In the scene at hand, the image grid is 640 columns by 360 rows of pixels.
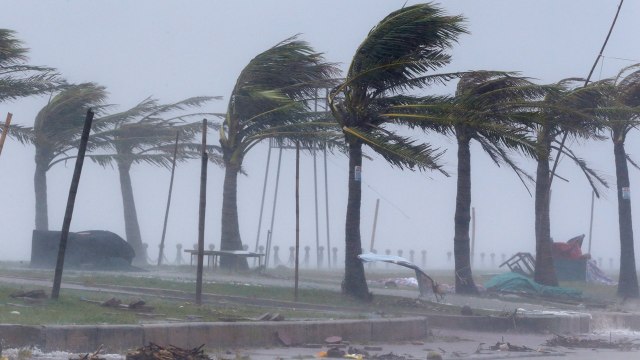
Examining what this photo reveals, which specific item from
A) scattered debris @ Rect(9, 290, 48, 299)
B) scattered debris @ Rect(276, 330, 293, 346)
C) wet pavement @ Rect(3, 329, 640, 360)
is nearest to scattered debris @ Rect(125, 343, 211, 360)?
wet pavement @ Rect(3, 329, 640, 360)

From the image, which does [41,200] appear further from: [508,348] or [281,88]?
[508,348]

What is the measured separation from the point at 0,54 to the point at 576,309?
46.7ft

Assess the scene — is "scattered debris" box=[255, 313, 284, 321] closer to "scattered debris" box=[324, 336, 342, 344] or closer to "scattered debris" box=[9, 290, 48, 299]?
"scattered debris" box=[324, 336, 342, 344]

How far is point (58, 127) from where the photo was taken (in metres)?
30.6

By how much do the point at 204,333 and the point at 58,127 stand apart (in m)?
19.5

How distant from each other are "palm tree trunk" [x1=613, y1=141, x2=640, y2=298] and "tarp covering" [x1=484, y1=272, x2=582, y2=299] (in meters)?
3.15

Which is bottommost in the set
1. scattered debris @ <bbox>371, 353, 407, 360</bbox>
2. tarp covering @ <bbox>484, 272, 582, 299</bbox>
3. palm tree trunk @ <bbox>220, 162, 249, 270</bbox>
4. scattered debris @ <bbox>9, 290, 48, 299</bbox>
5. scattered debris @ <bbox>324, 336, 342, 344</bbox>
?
scattered debris @ <bbox>371, 353, 407, 360</bbox>

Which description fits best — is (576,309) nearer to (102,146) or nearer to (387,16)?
(387,16)

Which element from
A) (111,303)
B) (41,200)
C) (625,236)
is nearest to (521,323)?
(111,303)

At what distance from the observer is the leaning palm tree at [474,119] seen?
18656 millimetres

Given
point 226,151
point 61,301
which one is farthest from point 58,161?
point 61,301

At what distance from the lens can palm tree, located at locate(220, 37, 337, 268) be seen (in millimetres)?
22406

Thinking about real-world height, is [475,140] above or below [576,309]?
above

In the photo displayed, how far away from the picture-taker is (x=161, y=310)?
48.3 feet
